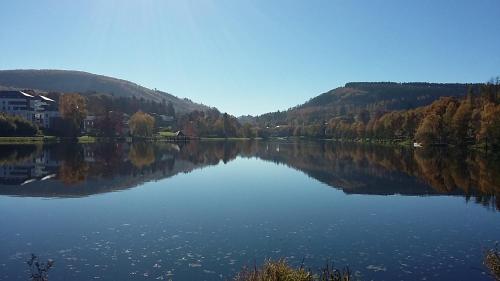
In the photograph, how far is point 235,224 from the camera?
31500 mm

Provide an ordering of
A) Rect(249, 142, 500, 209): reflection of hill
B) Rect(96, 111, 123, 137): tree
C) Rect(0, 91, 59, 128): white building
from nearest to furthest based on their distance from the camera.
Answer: Rect(249, 142, 500, 209): reflection of hill < Rect(96, 111, 123, 137): tree < Rect(0, 91, 59, 128): white building

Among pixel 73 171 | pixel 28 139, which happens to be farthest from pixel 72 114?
pixel 73 171

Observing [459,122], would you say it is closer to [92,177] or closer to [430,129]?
[430,129]

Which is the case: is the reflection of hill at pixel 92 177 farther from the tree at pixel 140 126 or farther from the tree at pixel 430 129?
the tree at pixel 140 126

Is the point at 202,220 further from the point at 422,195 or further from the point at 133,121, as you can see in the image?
the point at 133,121

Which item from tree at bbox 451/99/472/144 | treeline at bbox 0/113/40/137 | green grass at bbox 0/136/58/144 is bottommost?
green grass at bbox 0/136/58/144

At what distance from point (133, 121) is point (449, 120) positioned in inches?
4642

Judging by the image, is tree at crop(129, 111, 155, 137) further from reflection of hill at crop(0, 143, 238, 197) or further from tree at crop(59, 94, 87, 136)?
reflection of hill at crop(0, 143, 238, 197)

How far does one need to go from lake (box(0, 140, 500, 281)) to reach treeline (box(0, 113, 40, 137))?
241 feet

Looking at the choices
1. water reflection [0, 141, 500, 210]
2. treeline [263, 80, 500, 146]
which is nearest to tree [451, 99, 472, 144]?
treeline [263, 80, 500, 146]

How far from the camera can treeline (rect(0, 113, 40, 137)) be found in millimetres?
127250

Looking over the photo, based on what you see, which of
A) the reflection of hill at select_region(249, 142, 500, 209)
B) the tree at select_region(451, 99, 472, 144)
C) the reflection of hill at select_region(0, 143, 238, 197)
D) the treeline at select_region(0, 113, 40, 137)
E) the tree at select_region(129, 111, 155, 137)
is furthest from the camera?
the tree at select_region(129, 111, 155, 137)

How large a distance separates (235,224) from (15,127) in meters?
119

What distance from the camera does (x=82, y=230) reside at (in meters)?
29.1
